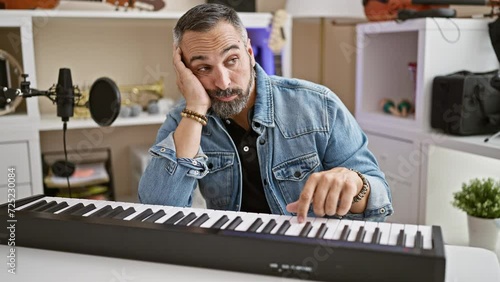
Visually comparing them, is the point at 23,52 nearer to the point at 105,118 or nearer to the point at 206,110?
the point at 105,118

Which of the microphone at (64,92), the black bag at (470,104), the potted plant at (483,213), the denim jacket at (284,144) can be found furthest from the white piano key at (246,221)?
the black bag at (470,104)

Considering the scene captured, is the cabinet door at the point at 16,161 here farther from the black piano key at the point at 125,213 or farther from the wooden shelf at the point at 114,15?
the black piano key at the point at 125,213

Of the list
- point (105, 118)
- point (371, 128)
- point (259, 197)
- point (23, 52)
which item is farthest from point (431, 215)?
point (23, 52)

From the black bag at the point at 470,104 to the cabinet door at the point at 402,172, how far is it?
21cm

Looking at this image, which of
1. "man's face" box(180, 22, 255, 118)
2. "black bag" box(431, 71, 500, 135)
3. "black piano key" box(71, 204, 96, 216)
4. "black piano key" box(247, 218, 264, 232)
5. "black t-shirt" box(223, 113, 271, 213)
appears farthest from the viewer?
"black bag" box(431, 71, 500, 135)

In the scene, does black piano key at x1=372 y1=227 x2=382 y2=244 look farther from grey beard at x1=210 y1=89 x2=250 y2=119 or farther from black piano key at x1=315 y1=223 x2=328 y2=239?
grey beard at x1=210 y1=89 x2=250 y2=119

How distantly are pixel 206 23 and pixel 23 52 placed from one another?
1157 millimetres

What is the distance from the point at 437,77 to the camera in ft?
6.52

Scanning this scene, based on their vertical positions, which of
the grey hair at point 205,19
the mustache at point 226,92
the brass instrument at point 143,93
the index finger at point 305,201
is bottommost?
the index finger at point 305,201

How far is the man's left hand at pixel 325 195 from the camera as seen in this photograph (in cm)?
91

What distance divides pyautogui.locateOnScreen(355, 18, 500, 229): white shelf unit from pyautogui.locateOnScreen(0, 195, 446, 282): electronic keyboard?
1132 millimetres

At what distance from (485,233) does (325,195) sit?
3.58ft

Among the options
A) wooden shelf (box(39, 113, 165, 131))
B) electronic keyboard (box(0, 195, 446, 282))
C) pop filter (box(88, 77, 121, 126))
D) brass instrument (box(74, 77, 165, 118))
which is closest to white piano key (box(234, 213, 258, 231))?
electronic keyboard (box(0, 195, 446, 282))

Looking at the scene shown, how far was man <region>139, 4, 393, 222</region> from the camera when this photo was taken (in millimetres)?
1191
